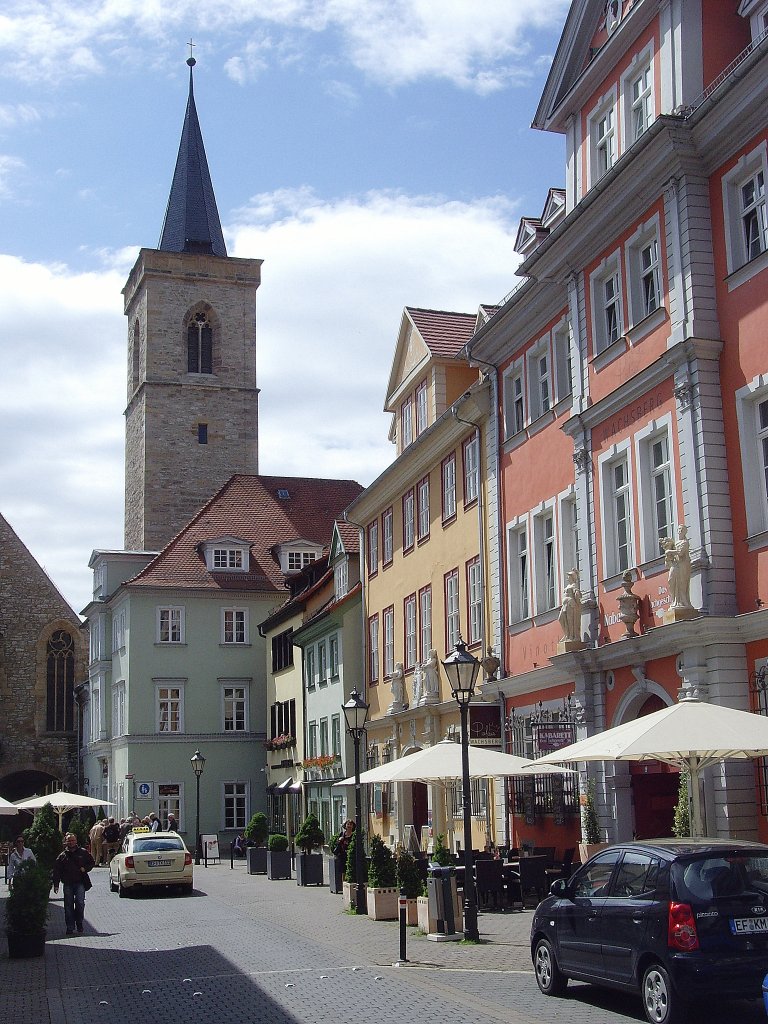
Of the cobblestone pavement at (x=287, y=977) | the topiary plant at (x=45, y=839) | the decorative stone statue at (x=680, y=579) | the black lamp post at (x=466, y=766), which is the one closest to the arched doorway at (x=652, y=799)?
the cobblestone pavement at (x=287, y=977)

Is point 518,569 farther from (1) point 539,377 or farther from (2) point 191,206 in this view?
(2) point 191,206

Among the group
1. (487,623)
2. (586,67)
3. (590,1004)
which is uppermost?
(586,67)

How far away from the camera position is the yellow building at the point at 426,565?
1151 inches

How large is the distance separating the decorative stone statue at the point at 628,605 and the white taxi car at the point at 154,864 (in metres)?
12.9

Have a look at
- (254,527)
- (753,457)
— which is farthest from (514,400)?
(254,527)

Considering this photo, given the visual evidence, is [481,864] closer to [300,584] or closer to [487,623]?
[487,623]

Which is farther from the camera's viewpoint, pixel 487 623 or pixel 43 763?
pixel 43 763

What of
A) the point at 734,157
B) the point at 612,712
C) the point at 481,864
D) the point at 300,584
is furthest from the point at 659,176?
the point at 300,584

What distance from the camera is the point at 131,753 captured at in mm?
56188

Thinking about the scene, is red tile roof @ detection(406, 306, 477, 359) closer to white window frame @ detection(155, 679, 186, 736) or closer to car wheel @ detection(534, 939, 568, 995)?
car wheel @ detection(534, 939, 568, 995)

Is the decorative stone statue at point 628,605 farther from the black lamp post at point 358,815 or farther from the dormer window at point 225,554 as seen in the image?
the dormer window at point 225,554

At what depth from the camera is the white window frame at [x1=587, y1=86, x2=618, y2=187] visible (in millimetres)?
23297

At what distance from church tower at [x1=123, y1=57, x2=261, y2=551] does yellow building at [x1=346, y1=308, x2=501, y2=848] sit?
32.7m

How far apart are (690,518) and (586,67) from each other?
9291mm
